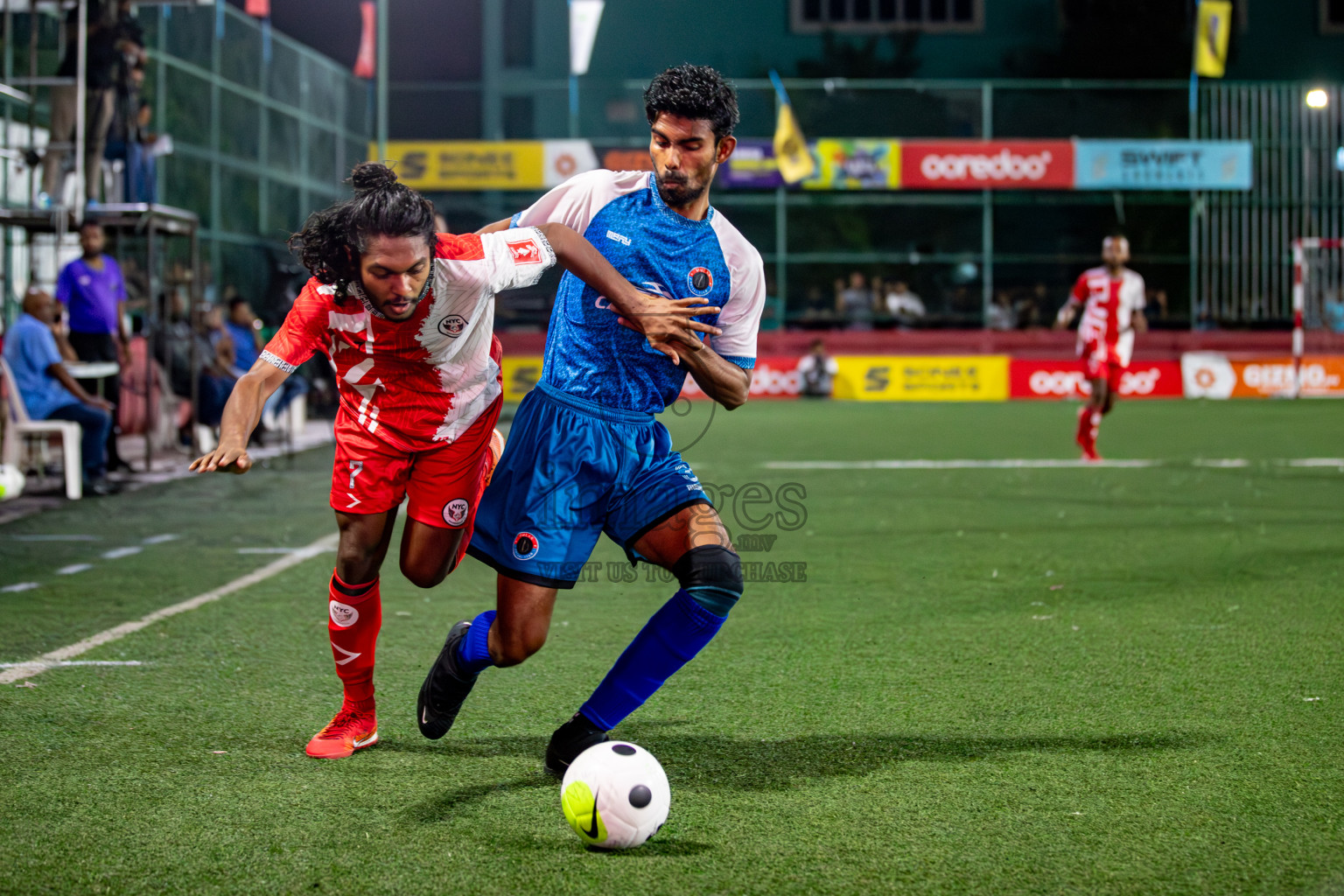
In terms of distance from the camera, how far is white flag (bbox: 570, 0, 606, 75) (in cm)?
2645

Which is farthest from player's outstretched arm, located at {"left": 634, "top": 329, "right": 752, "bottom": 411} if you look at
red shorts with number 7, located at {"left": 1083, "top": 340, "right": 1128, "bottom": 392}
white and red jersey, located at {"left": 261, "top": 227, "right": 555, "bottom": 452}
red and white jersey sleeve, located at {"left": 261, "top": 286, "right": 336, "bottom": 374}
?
red shorts with number 7, located at {"left": 1083, "top": 340, "right": 1128, "bottom": 392}

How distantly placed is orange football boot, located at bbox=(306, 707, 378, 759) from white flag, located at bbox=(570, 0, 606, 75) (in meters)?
24.3

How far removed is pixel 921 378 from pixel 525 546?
2293cm

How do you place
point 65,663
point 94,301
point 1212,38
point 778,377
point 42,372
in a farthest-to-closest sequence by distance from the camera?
point 1212,38
point 778,377
point 94,301
point 42,372
point 65,663

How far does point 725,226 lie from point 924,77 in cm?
3043

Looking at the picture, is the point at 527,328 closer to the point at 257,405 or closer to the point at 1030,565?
the point at 1030,565

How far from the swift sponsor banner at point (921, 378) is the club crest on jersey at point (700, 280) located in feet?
72.3

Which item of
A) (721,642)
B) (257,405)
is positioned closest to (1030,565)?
(721,642)

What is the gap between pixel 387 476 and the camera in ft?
13.2

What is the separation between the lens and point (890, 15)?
3228 cm

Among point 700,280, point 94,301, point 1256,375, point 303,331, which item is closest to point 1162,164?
point 1256,375

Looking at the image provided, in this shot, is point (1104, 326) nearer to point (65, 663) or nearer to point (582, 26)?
point (65, 663)

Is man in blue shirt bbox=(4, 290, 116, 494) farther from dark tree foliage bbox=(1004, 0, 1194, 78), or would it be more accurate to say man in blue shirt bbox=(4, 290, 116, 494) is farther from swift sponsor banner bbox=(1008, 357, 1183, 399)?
dark tree foliage bbox=(1004, 0, 1194, 78)

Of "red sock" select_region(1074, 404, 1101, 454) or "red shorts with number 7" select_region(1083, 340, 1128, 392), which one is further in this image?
"red shorts with number 7" select_region(1083, 340, 1128, 392)
